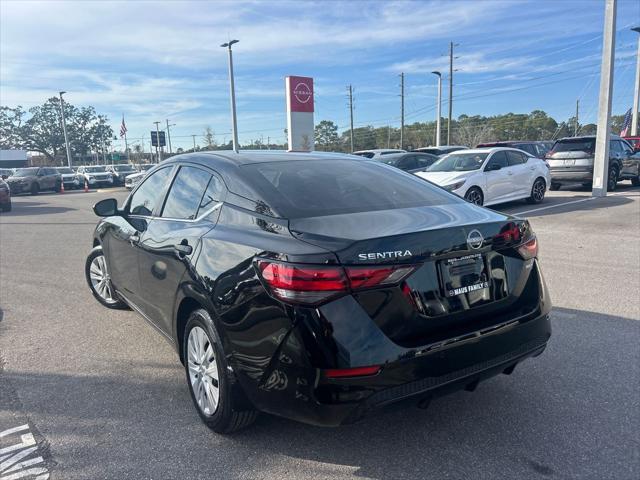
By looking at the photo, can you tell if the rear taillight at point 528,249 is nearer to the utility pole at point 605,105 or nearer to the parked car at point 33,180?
the utility pole at point 605,105

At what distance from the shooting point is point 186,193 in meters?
3.66

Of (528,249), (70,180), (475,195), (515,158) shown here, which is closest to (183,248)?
(528,249)

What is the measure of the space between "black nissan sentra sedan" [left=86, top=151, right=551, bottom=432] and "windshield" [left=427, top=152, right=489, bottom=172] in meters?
9.09

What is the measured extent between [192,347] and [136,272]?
1211 millimetres

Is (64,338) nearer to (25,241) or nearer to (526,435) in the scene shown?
(526,435)

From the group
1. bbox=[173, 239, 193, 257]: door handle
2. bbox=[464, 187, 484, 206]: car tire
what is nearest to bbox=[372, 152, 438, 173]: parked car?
bbox=[464, 187, 484, 206]: car tire

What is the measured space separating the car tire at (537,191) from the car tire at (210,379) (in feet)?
39.6

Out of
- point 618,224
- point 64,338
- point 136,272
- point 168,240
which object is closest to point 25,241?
point 64,338

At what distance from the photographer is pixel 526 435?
9.52 feet

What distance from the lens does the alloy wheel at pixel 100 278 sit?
5289 millimetres

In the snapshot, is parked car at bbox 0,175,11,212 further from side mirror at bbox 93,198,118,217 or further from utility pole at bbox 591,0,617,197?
utility pole at bbox 591,0,617,197

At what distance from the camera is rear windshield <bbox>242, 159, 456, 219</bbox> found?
9.67 ft

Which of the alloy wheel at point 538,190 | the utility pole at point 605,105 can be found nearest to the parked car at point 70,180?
the alloy wheel at point 538,190

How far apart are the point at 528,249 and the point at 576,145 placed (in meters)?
14.8
